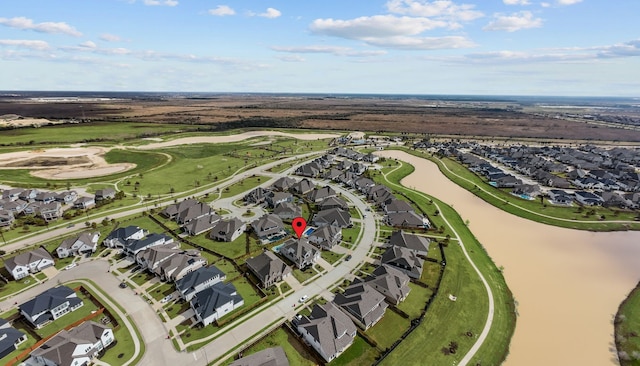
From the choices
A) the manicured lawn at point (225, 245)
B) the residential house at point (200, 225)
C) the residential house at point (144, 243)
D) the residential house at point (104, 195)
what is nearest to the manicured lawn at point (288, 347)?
the manicured lawn at point (225, 245)

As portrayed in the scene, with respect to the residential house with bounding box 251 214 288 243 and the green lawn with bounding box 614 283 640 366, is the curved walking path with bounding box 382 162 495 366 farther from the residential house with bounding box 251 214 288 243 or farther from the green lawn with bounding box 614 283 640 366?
the residential house with bounding box 251 214 288 243

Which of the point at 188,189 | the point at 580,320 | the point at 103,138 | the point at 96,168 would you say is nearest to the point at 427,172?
the point at 580,320

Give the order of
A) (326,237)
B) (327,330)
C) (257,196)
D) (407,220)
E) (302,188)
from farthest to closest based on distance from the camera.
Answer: (302,188), (257,196), (407,220), (326,237), (327,330)

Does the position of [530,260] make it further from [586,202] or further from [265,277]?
[265,277]

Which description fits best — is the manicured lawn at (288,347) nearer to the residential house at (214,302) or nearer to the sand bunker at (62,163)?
the residential house at (214,302)

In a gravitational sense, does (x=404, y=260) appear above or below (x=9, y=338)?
above

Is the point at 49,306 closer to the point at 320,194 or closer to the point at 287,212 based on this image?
the point at 287,212

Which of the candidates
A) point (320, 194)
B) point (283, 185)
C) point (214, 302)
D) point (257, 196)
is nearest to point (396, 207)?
point (320, 194)

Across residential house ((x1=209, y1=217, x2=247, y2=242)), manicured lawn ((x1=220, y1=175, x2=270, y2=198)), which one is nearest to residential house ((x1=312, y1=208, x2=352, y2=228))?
residential house ((x1=209, y1=217, x2=247, y2=242))
